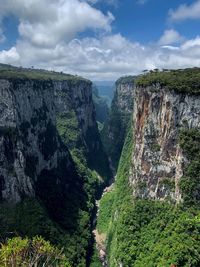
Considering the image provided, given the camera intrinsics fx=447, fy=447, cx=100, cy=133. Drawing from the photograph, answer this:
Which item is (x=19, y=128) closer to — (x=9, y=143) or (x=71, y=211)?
(x=9, y=143)

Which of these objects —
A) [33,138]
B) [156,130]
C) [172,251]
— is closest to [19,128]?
[33,138]

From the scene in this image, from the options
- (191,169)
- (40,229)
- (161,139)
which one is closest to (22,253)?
(40,229)

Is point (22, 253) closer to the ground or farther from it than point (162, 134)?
closer to the ground

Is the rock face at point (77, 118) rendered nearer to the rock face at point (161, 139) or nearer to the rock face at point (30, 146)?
the rock face at point (30, 146)

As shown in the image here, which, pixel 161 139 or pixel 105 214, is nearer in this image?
pixel 161 139

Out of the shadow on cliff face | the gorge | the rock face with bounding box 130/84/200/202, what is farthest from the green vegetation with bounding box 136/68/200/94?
the shadow on cliff face

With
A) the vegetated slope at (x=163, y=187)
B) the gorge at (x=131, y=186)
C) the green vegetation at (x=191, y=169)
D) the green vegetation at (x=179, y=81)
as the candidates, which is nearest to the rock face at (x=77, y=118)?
the gorge at (x=131, y=186)

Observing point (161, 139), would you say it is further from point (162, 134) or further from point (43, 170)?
point (43, 170)

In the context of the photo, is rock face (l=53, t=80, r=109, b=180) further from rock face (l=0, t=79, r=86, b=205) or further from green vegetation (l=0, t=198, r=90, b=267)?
green vegetation (l=0, t=198, r=90, b=267)

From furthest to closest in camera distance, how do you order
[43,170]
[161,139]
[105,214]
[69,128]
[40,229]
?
[69,128]
[105,214]
[43,170]
[161,139]
[40,229]
